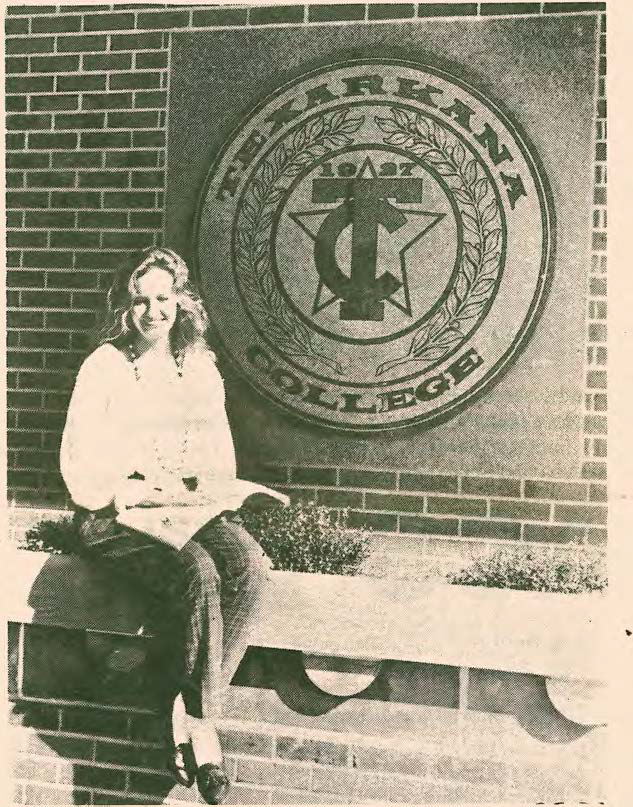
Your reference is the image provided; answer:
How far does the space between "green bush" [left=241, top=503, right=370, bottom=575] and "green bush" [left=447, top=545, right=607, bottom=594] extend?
29 centimetres

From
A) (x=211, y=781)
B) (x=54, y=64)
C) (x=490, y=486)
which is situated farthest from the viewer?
(x=54, y=64)

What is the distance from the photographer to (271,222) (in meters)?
2.50

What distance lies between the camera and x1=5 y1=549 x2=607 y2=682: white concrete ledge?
2.28 m

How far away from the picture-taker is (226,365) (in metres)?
2.54

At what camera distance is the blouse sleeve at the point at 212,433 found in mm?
2496

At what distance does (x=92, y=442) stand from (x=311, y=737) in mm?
1045

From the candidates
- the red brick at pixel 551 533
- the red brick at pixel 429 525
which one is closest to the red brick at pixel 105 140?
the red brick at pixel 429 525

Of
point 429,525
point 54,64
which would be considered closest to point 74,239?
point 54,64

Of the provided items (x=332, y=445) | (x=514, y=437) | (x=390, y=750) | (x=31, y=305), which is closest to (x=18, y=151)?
(x=31, y=305)

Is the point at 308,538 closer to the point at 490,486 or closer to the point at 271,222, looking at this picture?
the point at 490,486

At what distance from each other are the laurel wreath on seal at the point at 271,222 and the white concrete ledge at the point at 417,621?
2.10 ft

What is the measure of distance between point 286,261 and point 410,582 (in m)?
0.99

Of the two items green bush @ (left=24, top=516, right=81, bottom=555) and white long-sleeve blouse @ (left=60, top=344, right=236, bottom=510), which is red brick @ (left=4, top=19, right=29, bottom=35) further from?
green bush @ (left=24, top=516, right=81, bottom=555)

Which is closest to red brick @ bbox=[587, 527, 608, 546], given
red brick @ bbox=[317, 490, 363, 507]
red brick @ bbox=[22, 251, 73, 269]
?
red brick @ bbox=[317, 490, 363, 507]
